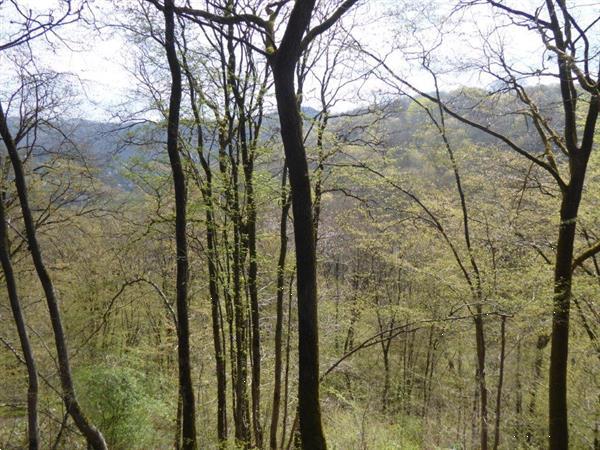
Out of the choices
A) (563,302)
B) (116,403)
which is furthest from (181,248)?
(116,403)

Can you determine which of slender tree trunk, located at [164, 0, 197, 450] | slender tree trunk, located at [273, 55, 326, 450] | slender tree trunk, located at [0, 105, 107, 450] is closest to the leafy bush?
slender tree trunk, located at [0, 105, 107, 450]

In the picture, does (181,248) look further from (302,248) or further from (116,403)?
(116,403)

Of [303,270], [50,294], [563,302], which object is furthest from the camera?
[50,294]

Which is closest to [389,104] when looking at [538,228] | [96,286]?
[538,228]

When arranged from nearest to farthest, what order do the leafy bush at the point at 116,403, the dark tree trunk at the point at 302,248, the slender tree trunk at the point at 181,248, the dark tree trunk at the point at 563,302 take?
the dark tree trunk at the point at 302,248 → the dark tree trunk at the point at 563,302 → the slender tree trunk at the point at 181,248 → the leafy bush at the point at 116,403

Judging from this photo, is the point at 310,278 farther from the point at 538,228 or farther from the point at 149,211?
the point at 538,228

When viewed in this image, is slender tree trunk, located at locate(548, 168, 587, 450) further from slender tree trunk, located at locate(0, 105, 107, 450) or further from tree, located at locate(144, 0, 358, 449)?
slender tree trunk, located at locate(0, 105, 107, 450)

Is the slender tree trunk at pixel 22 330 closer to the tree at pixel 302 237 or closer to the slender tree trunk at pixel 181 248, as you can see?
the slender tree trunk at pixel 181 248

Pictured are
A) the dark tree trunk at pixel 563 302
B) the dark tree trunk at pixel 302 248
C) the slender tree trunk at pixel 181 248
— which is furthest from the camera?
the slender tree trunk at pixel 181 248

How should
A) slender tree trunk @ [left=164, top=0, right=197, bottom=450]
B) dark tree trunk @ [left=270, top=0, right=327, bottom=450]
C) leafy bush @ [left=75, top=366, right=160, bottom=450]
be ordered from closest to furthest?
dark tree trunk @ [left=270, top=0, right=327, bottom=450] < slender tree trunk @ [left=164, top=0, right=197, bottom=450] < leafy bush @ [left=75, top=366, right=160, bottom=450]

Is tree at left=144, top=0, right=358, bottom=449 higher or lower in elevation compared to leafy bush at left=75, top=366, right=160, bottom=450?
higher

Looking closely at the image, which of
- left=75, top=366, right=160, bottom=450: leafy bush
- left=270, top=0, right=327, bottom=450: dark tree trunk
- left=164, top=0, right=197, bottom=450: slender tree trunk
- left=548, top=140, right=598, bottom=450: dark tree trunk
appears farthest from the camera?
left=75, top=366, right=160, bottom=450: leafy bush

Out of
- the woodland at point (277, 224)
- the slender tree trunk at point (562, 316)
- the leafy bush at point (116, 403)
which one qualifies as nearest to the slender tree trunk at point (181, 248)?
the woodland at point (277, 224)

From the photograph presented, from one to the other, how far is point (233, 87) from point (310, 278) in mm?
4803
